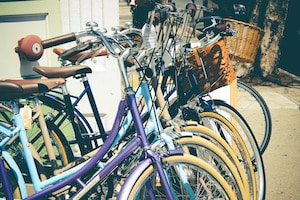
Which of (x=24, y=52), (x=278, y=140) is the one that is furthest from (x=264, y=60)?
(x=24, y=52)

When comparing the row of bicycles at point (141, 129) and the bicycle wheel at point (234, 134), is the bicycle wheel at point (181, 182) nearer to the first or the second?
the row of bicycles at point (141, 129)

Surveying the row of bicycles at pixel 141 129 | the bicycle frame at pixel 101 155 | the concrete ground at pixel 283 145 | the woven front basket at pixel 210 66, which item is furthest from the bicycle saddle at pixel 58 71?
the concrete ground at pixel 283 145

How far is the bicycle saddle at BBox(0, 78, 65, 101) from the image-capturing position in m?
2.41

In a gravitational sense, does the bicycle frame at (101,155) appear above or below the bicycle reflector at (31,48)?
below

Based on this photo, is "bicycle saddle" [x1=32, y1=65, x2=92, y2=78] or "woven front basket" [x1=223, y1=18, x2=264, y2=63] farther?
"woven front basket" [x1=223, y1=18, x2=264, y2=63]

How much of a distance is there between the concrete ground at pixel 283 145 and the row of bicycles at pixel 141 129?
0.55 m

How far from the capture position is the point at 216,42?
10.3ft

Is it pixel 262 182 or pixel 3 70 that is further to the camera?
pixel 3 70

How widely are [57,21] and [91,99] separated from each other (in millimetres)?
1194

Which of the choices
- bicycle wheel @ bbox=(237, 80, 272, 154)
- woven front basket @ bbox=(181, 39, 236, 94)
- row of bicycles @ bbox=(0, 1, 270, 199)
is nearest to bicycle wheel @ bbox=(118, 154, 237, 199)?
row of bicycles @ bbox=(0, 1, 270, 199)

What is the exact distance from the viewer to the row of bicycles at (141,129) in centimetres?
240

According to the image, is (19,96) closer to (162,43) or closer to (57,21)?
(162,43)

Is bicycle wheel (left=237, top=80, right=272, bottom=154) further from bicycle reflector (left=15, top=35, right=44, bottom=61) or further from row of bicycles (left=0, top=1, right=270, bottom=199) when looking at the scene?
bicycle reflector (left=15, top=35, right=44, bottom=61)

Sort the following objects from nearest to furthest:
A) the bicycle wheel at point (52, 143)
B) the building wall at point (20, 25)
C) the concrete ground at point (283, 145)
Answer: the bicycle wheel at point (52, 143) < the building wall at point (20, 25) < the concrete ground at point (283, 145)
